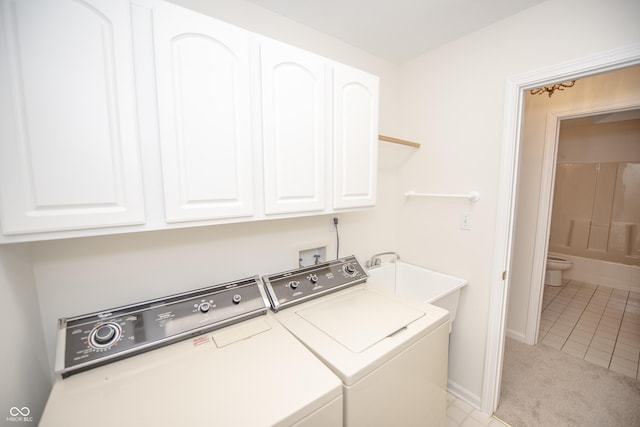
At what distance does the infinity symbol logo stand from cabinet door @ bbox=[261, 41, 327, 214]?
3.14ft

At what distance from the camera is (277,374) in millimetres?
839

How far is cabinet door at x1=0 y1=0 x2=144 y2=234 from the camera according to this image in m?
0.69

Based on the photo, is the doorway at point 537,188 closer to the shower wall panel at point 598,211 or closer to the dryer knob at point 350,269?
the dryer knob at point 350,269

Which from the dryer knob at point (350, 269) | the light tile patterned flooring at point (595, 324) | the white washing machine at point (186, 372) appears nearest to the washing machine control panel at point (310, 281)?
the dryer knob at point (350, 269)

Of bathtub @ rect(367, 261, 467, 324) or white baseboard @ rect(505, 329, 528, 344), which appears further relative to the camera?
white baseboard @ rect(505, 329, 528, 344)

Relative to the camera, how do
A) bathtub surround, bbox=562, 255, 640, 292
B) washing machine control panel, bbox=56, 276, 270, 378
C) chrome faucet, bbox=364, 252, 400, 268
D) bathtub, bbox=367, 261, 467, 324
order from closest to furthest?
1. washing machine control panel, bbox=56, 276, 270, 378
2. bathtub, bbox=367, 261, 467, 324
3. chrome faucet, bbox=364, 252, 400, 268
4. bathtub surround, bbox=562, 255, 640, 292

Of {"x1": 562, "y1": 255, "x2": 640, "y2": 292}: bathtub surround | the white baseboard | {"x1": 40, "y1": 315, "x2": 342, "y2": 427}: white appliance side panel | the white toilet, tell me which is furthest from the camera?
the white toilet

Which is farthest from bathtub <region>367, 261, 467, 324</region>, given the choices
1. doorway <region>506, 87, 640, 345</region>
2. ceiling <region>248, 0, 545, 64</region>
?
ceiling <region>248, 0, 545, 64</region>

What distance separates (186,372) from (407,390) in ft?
2.89

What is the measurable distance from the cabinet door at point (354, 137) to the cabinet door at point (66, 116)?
89 cm

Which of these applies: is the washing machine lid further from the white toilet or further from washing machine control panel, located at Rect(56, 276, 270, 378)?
the white toilet

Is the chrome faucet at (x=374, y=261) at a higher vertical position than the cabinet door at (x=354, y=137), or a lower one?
lower

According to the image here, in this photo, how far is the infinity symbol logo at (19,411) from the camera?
28.4 inches

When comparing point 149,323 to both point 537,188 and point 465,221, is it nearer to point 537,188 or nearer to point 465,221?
point 465,221
